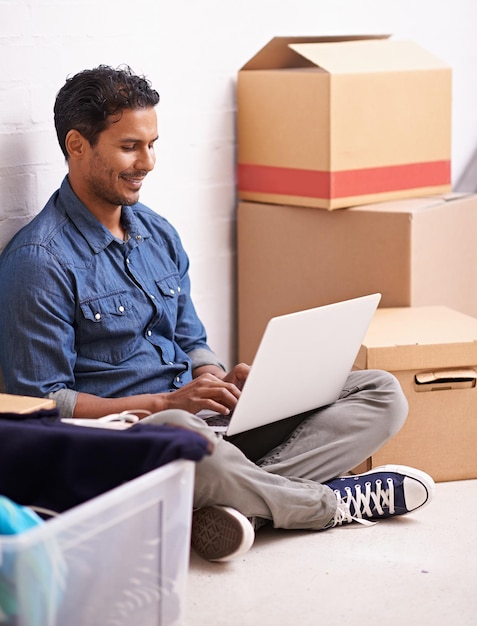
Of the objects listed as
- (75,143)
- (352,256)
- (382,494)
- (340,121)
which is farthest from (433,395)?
(75,143)

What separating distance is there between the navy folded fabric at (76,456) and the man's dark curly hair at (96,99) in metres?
0.81

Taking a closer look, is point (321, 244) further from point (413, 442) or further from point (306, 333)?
point (306, 333)

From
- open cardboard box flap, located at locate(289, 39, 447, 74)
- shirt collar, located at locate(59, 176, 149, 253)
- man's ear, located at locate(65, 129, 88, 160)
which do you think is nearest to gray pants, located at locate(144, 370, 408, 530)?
shirt collar, located at locate(59, 176, 149, 253)

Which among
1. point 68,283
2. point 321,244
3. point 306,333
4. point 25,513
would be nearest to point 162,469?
point 25,513

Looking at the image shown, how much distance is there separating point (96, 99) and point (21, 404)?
72 cm

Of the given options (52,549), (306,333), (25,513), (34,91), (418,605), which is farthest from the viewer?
(34,91)

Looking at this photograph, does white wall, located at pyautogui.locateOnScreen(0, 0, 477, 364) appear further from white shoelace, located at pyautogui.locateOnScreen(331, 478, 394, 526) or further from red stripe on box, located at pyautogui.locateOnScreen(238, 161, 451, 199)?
white shoelace, located at pyautogui.locateOnScreen(331, 478, 394, 526)

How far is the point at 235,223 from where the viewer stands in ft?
9.86

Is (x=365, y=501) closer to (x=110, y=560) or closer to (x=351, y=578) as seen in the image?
(x=351, y=578)

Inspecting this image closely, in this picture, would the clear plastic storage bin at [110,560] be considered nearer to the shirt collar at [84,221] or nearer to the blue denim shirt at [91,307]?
the blue denim shirt at [91,307]

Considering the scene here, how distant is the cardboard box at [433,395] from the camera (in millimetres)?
2434

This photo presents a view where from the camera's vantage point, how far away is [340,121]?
273 cm

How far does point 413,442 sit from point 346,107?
88 cm

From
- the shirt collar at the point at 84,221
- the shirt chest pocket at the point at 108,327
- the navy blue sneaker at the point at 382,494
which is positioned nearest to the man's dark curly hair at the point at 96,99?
the shirt collar at the point at 84,221
